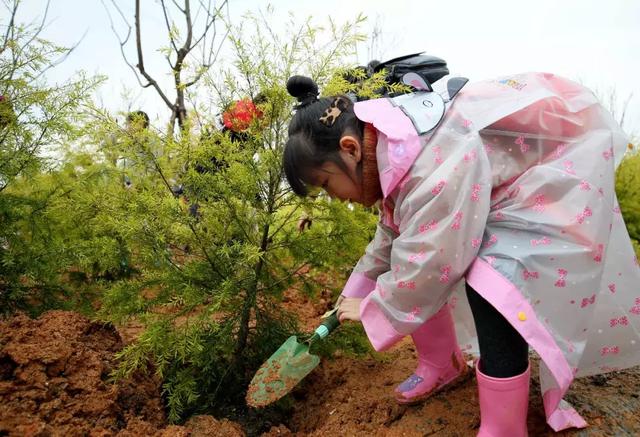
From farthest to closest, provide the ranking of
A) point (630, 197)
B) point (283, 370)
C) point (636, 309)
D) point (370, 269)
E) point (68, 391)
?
point (630, 197)
point (370, 269)
point (283, 370)
point (68, 391)
point (636, 309)

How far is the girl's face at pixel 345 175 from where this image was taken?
1.77 meters

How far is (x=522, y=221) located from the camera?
161 cm

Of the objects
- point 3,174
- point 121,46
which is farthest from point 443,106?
point 121,46

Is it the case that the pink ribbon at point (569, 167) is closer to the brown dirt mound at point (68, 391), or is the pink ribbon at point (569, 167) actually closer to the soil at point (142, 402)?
the soil at point (142, 402)

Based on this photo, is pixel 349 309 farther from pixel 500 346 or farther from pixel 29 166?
pixel 29 166

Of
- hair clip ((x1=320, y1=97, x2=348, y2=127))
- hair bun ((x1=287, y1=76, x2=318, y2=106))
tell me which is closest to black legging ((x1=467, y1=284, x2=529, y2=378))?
hair clip ((x1=320, y1=97, x2=348, y2=127))

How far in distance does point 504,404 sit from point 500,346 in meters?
0.18

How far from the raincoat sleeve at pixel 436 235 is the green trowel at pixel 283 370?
1.32 feet

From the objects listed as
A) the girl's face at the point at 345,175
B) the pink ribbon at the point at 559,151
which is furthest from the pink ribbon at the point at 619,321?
the girl's face at the point at 345,175

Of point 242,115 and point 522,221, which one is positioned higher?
point 242,115

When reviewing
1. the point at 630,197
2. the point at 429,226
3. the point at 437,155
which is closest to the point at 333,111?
the point at 437,155

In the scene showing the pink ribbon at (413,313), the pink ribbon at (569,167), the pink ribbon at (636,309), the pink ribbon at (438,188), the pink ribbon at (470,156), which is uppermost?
the pink ribbon at (470,156)

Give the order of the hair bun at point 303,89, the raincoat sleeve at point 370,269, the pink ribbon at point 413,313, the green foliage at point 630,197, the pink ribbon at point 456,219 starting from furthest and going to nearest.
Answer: the green foliage at point 630,197 → the raincoat sleeve at point 370,269 → the hair bun at point 303,89 → the pink ribbon at point 413,313 → the pink ribbon at point 456,219

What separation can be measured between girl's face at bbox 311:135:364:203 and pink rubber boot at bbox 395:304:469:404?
24.9 inches
